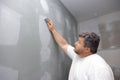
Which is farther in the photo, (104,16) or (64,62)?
(104,16)

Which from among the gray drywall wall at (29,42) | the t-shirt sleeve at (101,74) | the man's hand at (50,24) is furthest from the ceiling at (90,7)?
the t-shirt sleeve at (101,74)

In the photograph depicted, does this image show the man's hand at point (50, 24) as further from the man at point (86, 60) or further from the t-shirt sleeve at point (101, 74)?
the t-shirt sleeve at point (101, 74)

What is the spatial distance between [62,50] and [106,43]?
774 mm

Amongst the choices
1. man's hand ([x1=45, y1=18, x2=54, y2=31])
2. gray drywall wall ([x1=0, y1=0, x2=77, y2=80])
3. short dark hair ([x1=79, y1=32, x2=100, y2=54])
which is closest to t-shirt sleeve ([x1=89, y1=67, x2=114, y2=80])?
short dark hair ([x1=79, y1=32, x2=100, y2=54])

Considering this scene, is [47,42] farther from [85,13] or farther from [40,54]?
[85,13]

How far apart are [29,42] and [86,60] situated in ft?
2.06

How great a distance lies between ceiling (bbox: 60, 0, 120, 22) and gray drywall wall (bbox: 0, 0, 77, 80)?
11.8 inches

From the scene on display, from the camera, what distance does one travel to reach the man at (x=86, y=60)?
147 centimetres

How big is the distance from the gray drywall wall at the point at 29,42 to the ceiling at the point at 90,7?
299mm

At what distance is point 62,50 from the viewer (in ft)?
6.33

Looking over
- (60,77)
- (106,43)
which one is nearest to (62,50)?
(60,77)

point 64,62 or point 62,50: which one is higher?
point 62,50

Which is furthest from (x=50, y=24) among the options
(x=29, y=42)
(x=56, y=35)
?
(x=29, y=42)

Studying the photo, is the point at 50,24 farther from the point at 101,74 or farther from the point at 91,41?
the point at 101,74
